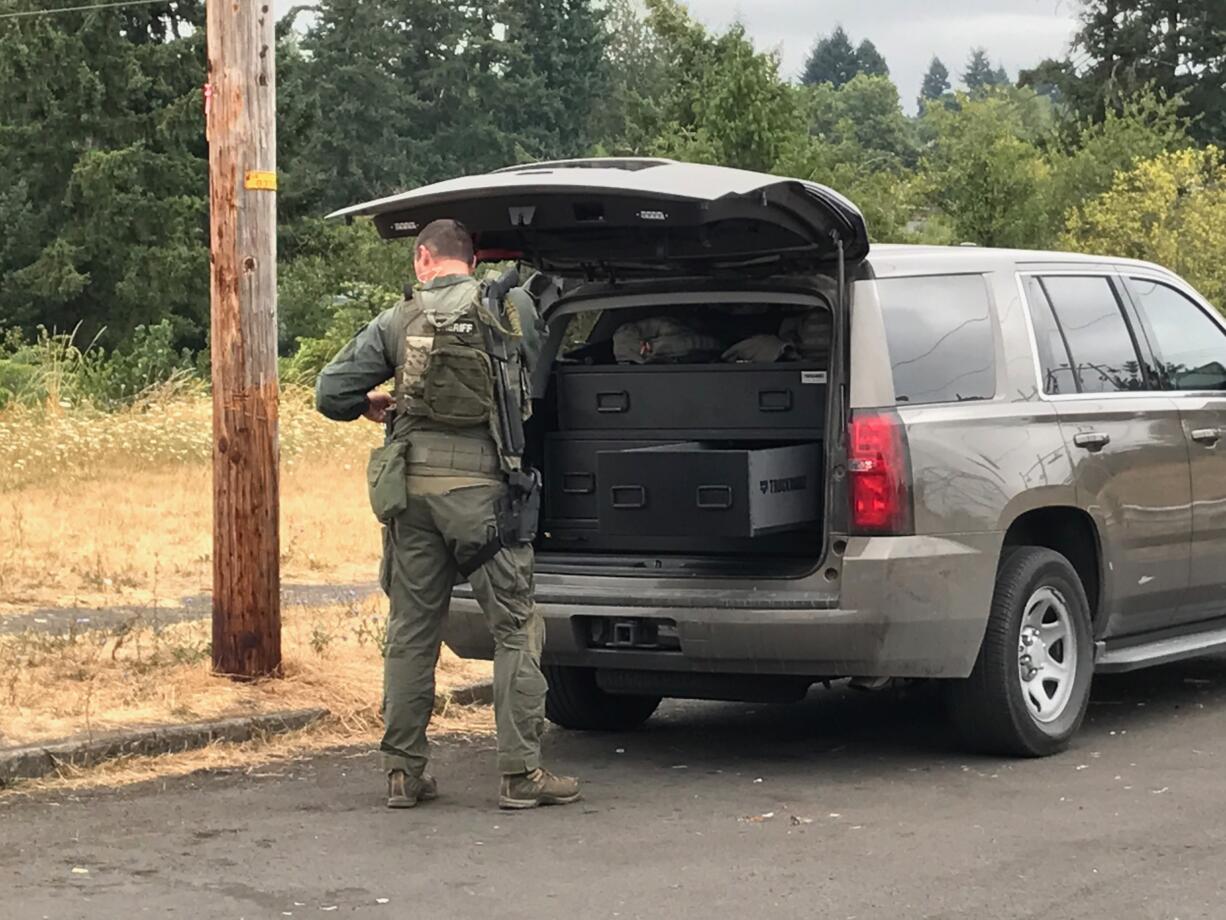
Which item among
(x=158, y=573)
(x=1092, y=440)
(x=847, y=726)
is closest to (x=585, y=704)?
(x=847, y=726)

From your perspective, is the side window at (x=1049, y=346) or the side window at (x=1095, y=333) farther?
the side window at (x=1095, y=333)

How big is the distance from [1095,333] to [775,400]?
1360 mm

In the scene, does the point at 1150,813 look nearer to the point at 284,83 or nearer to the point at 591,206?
the point at 591,206

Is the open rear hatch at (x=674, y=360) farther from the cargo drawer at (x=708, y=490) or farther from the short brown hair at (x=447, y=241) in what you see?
the short brown hair at (x=447, y=241)

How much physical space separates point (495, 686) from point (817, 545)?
1305 millimetres

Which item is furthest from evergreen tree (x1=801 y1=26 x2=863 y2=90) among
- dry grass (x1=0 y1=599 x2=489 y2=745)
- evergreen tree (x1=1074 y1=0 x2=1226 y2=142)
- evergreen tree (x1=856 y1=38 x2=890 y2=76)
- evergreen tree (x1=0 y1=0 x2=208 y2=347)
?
dry grass (x1=0 y1=599 x2=489 y2=745)

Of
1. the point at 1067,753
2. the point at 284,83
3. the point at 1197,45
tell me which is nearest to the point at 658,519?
the point at 1067,753

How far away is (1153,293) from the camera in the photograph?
8.28 m

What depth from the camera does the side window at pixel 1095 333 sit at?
764 centimetres

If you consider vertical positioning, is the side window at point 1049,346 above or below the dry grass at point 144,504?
above

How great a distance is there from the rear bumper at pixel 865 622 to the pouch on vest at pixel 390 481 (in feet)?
3.13

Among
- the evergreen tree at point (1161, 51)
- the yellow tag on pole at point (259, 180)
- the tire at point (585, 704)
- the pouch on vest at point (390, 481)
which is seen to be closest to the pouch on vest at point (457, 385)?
the pouch on vest at point (390, 481)

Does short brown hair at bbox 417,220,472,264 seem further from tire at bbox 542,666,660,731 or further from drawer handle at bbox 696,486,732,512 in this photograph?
tire at bbox 542,666,660,731

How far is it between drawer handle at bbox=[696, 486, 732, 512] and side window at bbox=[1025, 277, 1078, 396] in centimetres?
135
